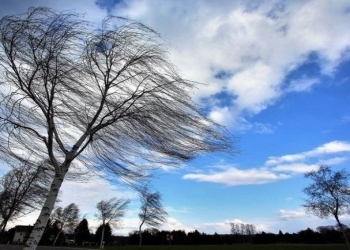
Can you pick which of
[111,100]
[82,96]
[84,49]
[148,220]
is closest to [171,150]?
[111,100]

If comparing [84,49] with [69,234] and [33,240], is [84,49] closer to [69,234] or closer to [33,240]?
[33,240]

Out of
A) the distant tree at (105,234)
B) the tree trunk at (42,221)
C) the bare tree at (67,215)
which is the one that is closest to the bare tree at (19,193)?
the tree trunk at (42,221)

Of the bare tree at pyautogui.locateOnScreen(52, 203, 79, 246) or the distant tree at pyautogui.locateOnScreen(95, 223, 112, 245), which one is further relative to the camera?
the distant tree at pyautogui.locateOnScreen(95, 223, 112, 245)

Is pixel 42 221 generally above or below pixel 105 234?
below

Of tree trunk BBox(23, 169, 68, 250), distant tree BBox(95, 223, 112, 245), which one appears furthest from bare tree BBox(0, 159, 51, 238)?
distant tree BBox(95, 223, 112, 245)

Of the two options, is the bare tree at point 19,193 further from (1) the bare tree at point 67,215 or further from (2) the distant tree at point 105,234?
(2) the distant tree at point 105,234

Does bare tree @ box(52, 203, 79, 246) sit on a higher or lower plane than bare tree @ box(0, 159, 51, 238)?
higher

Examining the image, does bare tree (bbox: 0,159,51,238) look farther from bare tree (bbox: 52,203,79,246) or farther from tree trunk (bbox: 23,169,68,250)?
bare tree (bbox: 52,203,79,246)

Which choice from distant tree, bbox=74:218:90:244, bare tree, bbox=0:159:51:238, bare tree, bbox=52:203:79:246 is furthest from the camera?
distant tree, bbox=74:218:90:244

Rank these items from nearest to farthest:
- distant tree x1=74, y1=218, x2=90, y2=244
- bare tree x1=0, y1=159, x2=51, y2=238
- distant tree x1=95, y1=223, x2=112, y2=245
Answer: bare tree x1=0, y1=159, x2=51, y2=238
distant tree x1=95, y1=223, x2=112, y2=245
distant tree x1=74, y1=218, x2=90, y2=244

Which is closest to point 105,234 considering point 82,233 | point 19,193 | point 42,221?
point 82,233

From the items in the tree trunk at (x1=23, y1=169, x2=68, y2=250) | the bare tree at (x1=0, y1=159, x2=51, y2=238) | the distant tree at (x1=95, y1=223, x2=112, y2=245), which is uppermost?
the distant tree at (x1=95, y1=223, x2=112, y2=245)

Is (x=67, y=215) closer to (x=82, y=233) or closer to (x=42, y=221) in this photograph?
(x=82, y=233)

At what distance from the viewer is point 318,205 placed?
31.6 meters
